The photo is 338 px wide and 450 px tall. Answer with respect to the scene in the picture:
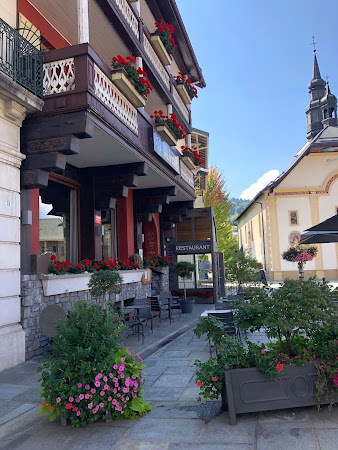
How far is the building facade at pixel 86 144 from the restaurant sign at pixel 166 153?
0.10 feet

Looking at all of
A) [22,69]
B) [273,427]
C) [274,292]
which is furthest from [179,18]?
[273,427]

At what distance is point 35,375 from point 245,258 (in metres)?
11.7

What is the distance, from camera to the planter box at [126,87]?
7.74 meters

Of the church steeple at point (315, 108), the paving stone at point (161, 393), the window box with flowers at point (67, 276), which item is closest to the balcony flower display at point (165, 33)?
the window box with flowers at point (67, 276)

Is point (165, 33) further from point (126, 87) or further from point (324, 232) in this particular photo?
point (324, 232)

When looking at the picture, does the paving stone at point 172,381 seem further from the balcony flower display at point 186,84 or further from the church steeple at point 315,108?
the church steeple at point 315,108

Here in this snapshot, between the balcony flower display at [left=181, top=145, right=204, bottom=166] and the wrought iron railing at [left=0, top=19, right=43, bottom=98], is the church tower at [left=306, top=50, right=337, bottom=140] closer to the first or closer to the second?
the balcony flower display at [left=181, top=145, right=204, bottom=166]

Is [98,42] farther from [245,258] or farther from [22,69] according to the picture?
[245,258]

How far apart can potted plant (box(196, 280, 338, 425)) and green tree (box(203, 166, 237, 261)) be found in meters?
30.0

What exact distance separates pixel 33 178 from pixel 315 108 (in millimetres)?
43749

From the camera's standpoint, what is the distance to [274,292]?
4254 mm

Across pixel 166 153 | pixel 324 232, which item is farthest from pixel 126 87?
pixel 324 232

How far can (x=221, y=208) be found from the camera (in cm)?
3575

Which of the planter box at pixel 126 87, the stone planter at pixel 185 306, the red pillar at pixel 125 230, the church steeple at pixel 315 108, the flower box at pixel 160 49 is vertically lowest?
the stone planter at pixel 185 306
